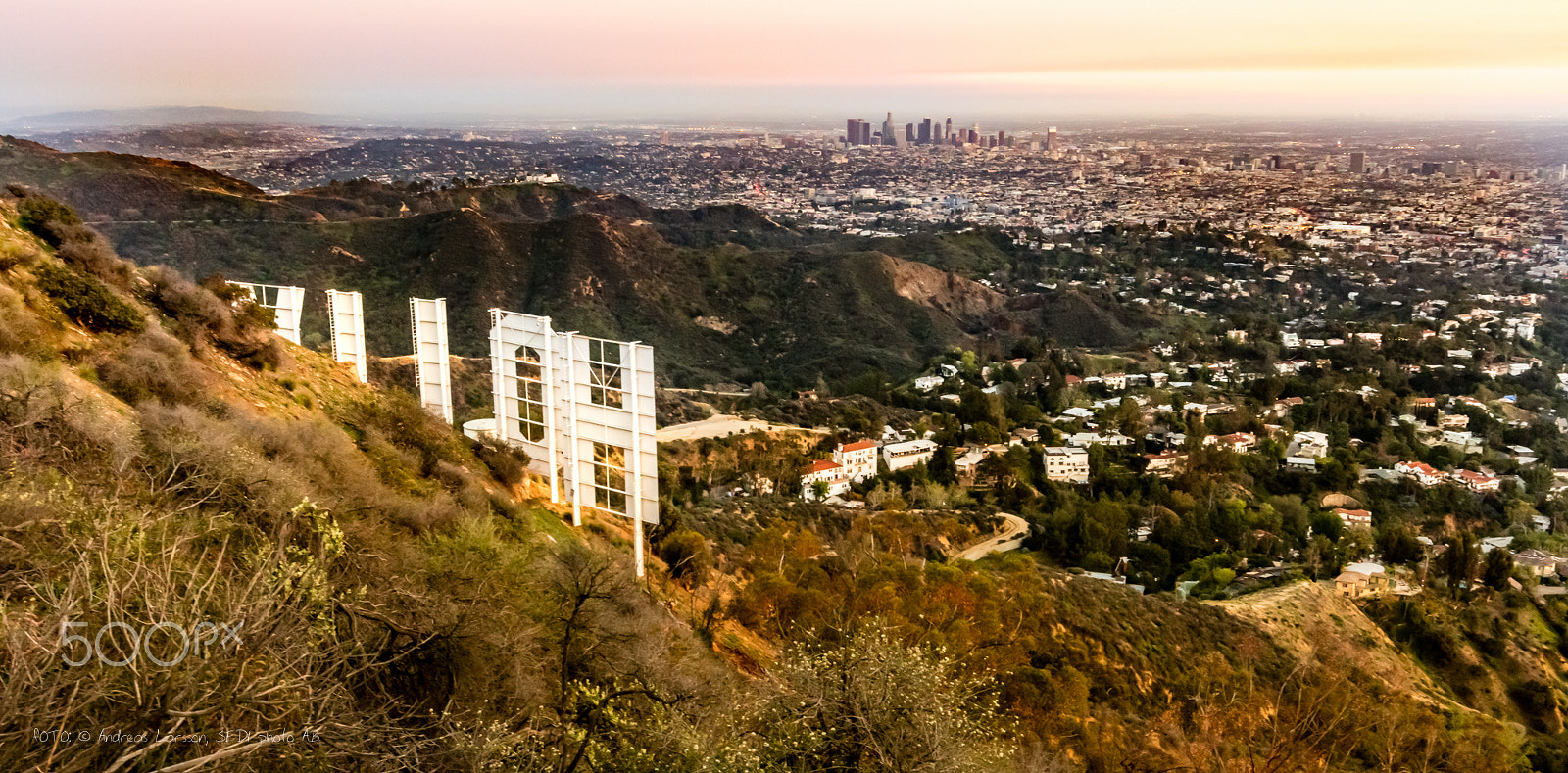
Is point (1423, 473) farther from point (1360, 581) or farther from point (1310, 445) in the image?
point (1360, 581)

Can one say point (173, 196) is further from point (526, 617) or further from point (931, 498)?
point (526, 617)

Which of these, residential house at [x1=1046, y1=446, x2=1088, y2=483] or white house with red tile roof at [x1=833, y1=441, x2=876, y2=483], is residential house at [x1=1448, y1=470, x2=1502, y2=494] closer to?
residential house at [x1=1046, y1=446, x2=1088, y2=483]

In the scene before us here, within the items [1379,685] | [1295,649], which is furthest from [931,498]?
[1379,685]

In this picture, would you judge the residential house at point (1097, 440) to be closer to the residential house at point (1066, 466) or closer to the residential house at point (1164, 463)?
the residential house at point (1164, 463)

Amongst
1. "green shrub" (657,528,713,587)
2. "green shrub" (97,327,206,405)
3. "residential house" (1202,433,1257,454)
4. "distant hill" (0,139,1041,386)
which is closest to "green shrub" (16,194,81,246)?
"green shrub" (97,327,206,405)

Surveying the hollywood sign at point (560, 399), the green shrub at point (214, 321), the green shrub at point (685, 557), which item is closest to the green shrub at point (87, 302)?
the green shrub at point (214, 321)

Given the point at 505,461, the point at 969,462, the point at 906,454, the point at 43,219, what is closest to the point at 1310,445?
the point at 969,462

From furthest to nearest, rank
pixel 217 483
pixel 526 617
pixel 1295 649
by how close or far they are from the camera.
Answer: pixel 1295 649 < pixel 526 617 < pixel 217 483
